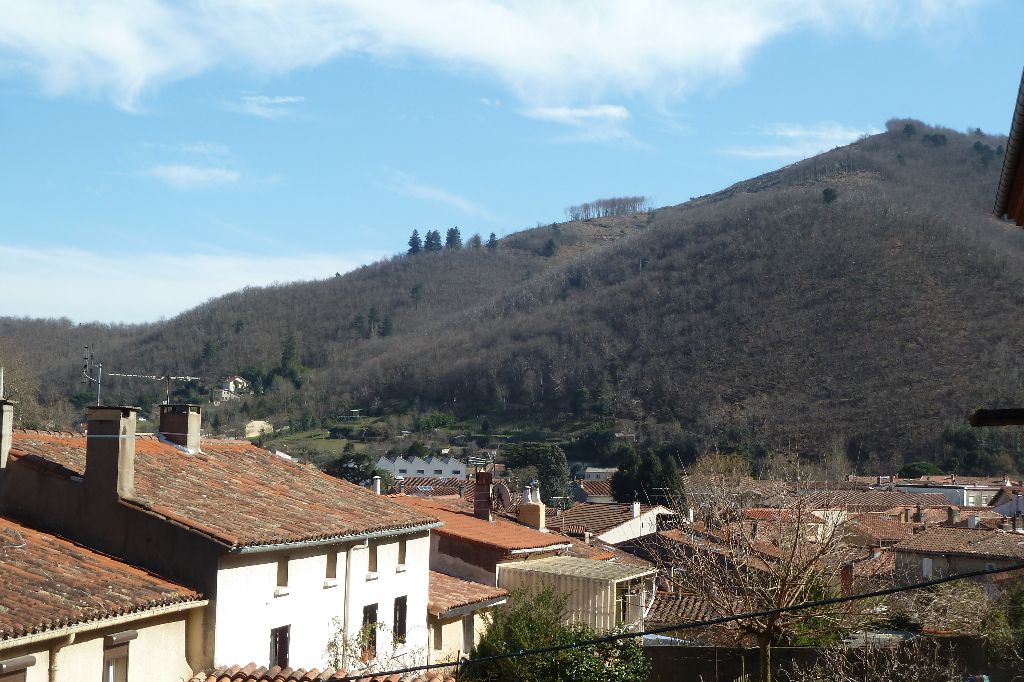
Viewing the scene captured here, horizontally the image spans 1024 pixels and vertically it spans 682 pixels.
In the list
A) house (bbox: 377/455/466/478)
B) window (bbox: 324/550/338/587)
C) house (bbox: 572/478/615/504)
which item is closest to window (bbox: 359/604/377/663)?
window (bbox: 324/550/338/587)

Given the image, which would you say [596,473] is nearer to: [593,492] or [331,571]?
[593,492]

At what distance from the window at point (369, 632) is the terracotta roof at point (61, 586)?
4.16 metres

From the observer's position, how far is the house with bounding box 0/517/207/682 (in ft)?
38.9

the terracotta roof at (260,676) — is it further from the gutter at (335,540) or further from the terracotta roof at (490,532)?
the terracotta roof at (490,532)

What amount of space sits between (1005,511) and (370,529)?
165ft

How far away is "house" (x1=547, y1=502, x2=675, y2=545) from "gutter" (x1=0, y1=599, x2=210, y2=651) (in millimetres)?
28453

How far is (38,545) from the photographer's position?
14.4 meters

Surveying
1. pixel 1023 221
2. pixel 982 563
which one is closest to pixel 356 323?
pixel 982 563

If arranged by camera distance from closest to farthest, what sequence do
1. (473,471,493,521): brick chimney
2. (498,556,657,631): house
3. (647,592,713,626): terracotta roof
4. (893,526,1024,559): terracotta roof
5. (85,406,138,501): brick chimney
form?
(85,406,138,501): brick chimney < (647,592,713,626): terracotta roof < (498,556,657,631): house < (473,471,493,521): brick chimney < (893,526,1024,559): terracotta roof

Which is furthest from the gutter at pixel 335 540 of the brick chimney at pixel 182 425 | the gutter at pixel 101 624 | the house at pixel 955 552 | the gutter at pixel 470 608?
the house at pixel 955 552

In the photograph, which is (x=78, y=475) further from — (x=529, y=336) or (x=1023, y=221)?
(x=529, y=336)

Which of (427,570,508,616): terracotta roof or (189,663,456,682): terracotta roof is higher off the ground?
(189,663,456,682): terracotta roof

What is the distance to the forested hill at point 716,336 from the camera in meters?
97.2

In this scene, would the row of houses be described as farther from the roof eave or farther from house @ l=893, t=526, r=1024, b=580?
house @ l=893, t=526, r=1024, b=580
